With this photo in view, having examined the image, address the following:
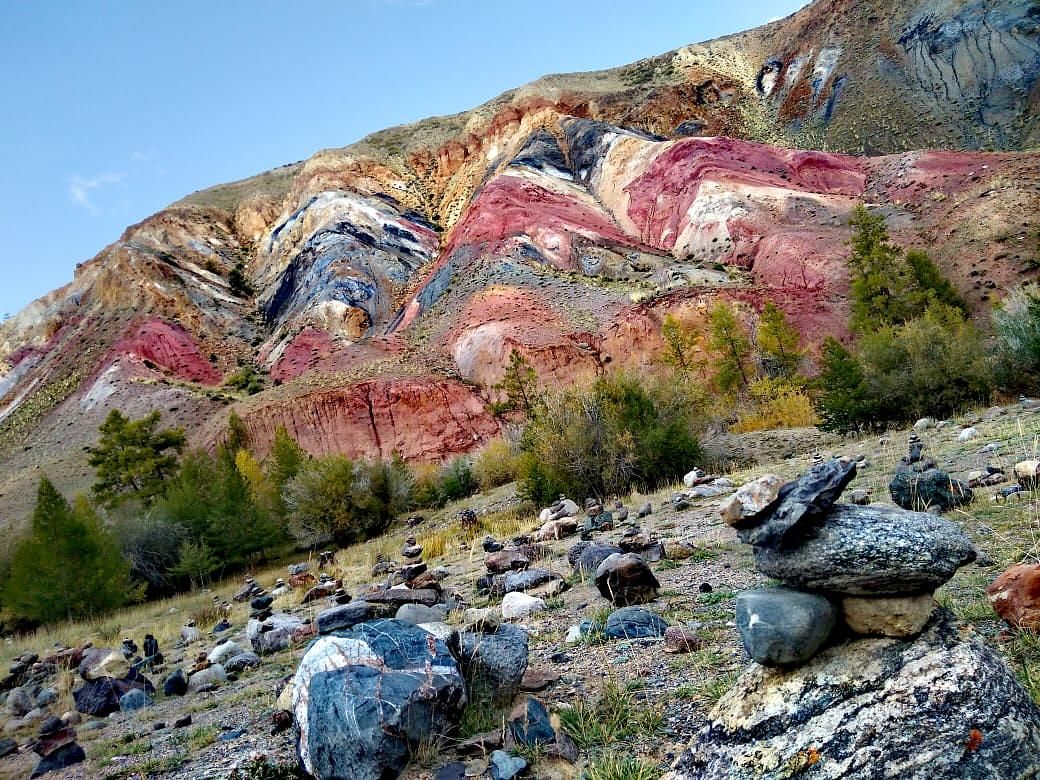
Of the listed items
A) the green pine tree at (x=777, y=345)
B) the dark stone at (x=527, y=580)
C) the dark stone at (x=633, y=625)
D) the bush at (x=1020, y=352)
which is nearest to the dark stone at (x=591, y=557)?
the dark stone at (x=527, y=580)

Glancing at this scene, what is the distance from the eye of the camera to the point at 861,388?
17.7m

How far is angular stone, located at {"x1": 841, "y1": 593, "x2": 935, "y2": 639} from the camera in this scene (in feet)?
7.96

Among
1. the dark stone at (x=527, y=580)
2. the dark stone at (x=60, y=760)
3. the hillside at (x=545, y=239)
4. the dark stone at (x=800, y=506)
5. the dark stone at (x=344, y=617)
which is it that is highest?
the hillside at (x=545, y=239)

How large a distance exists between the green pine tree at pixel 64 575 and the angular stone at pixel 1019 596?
21439 mm

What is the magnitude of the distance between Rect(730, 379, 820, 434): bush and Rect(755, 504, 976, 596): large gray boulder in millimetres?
21746

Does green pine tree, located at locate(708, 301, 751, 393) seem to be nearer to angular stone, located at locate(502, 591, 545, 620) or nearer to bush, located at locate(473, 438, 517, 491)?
bush, located at locate(473, 438, 517, 491)

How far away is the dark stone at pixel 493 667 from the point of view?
3.88 m

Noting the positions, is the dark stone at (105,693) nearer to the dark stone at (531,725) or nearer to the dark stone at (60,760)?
the dark stone at (60,760)

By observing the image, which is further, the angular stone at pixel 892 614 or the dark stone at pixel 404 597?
the dark stone at pixel 404 597

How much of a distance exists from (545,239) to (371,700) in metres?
48.0

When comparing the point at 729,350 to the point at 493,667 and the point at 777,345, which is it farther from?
the point at 493,667

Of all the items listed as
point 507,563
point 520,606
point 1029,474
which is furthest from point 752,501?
point 507,563

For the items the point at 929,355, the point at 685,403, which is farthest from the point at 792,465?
the point at 929,355

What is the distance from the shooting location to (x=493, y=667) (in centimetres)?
394
